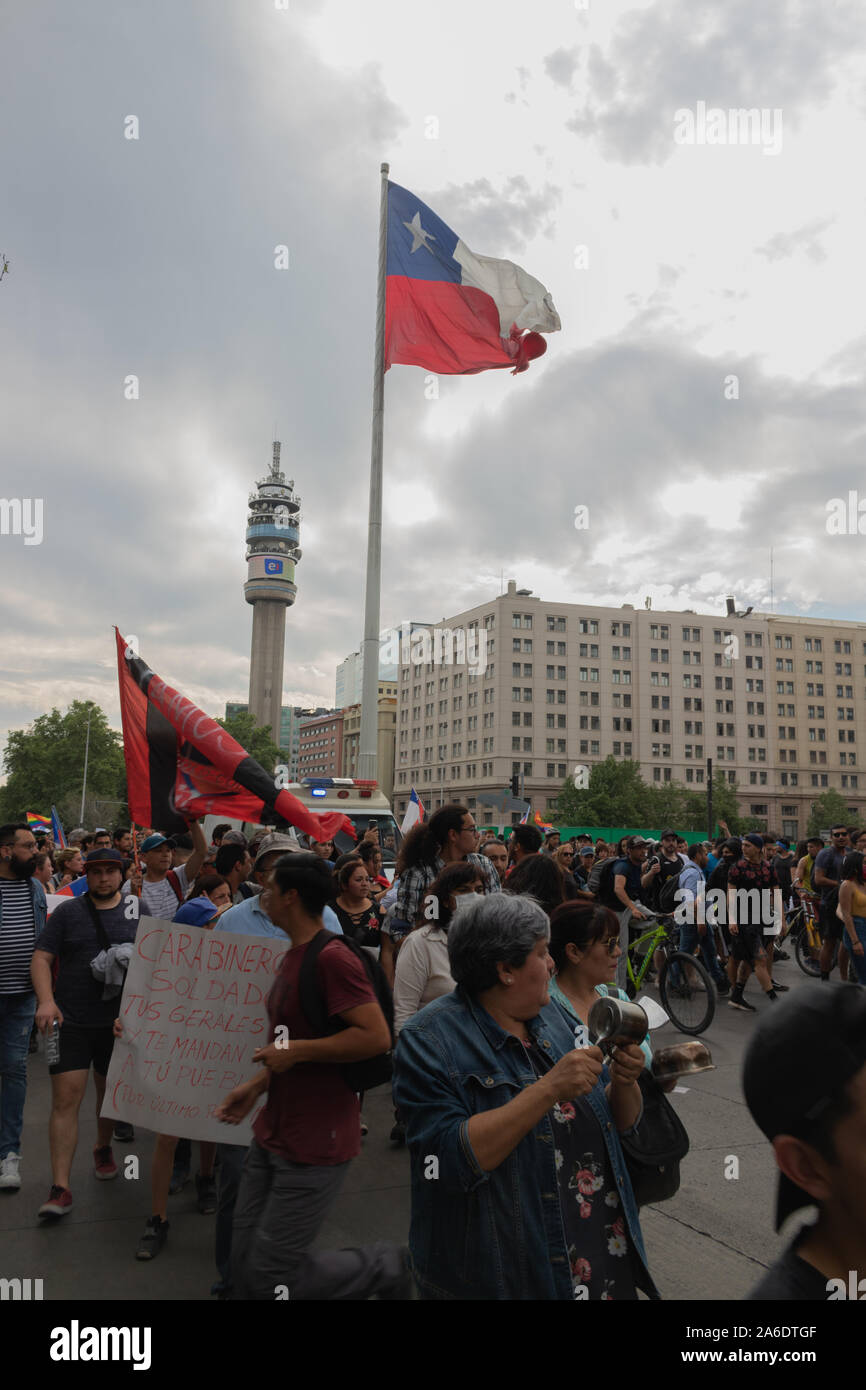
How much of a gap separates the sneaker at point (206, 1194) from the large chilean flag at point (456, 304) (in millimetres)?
13175

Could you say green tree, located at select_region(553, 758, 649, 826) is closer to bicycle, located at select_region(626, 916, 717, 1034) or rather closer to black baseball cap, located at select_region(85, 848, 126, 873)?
bicycle, located at select_region(626, 916, 717, 1034)

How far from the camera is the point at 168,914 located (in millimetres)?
7000

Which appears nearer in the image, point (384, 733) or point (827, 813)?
point (827, 813)

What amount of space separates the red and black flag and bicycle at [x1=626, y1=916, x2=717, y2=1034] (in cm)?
410

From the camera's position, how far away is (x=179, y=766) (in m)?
6.98

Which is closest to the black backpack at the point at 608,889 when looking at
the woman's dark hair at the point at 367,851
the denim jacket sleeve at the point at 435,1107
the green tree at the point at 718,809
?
the woman's dark hair at the point at 367,851

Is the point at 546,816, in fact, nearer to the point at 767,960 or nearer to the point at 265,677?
the point at 265,677

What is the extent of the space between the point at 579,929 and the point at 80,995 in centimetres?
352

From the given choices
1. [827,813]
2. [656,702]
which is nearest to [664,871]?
[827,813]

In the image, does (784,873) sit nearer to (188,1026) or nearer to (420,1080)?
(188,1026)

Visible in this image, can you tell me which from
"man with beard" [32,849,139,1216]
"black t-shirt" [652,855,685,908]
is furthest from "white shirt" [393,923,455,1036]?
"black t-shirt" [652,855,685,908]

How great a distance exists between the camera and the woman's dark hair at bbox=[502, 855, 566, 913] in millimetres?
5621
